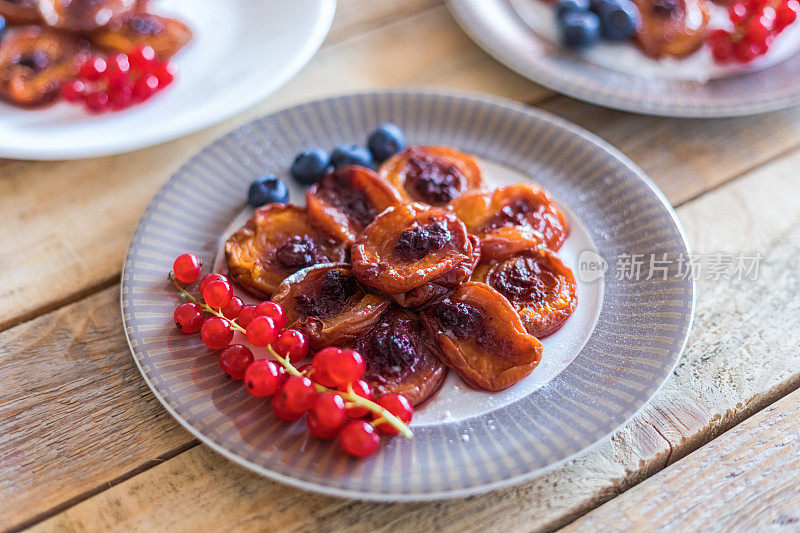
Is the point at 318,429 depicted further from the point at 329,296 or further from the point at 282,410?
the point at 329,296

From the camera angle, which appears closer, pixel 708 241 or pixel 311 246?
pixel 311 246

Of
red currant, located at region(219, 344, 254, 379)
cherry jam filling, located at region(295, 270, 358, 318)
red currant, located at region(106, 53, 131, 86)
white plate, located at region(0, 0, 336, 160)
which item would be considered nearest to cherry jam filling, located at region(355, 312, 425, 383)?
cherry jam filling, located at region(295, 270, 358, 318)

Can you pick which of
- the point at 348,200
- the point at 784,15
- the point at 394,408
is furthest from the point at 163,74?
the point at 784,15

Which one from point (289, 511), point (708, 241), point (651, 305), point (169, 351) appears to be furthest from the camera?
point (708, 241)

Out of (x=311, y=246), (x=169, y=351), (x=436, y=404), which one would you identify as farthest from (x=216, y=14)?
(x=436, y=404)

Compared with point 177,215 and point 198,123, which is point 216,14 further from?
point 177,215
